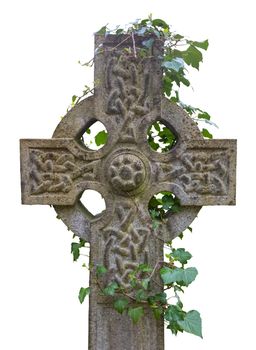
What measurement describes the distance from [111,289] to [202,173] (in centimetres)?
84

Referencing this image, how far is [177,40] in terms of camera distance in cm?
349

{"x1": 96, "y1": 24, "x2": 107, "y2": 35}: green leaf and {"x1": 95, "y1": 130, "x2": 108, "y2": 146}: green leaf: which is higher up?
{"x1": 96, "y1": 24, "x2": 107, "y2": 35}: green leaf

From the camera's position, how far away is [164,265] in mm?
3445

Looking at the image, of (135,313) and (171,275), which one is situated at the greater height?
(171,275)

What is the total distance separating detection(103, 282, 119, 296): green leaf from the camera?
11.0ft

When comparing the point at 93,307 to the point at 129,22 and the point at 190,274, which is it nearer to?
the point at 190,274

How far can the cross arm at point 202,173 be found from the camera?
3463mm

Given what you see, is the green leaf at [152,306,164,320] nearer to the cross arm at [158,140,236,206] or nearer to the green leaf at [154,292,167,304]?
the green leaf at [154,292,167,304]

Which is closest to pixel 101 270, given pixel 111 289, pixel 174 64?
pixel 111 289

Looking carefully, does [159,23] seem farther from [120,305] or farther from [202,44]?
[120,305]

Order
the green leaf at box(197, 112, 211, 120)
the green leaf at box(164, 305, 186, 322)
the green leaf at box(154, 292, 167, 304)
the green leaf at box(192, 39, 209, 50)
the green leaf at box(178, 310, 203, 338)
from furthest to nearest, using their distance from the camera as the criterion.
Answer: the green leaf at box(197, 112, 211, 120) < the green leaf at box(192, 39, 209, 50) < the green leaf at box(154, 292, 167, 304) < the green leaf at box(164, 305, 186, 322) < the green leaf at box(178, 310, 203, 338)

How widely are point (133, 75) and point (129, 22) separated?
0.32m

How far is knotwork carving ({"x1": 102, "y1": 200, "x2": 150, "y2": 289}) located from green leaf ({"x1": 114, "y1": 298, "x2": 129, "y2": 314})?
0.28ft

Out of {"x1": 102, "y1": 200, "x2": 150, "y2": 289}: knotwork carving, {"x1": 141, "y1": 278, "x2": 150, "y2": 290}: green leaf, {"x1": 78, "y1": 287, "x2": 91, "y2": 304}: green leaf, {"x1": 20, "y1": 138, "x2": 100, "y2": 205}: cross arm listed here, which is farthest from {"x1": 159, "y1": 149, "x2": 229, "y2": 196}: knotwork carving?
{"x1": 78, "y1": 287, "x2": 91, "y2": 304}: green leaf
